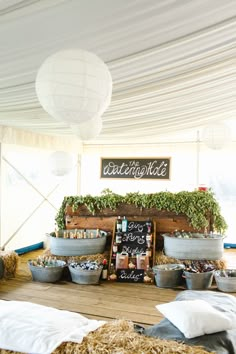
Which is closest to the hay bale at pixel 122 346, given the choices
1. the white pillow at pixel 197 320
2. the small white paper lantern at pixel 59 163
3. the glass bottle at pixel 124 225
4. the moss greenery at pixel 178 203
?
the white pillow at pixel 197 320

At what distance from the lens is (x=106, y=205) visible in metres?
6.07

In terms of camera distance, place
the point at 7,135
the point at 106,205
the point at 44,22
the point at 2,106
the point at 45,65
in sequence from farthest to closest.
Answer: the point at 7,135
the point at 106,205
the point at 2,106
the point at 44,22
the point at 45,65

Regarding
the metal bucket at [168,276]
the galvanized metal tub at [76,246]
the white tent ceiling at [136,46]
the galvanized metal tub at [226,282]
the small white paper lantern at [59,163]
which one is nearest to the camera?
the white tent ceiling at [136,46]

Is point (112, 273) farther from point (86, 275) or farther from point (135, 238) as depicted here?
point (135, 238)

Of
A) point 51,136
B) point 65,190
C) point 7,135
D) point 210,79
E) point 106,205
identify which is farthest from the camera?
point 65,190

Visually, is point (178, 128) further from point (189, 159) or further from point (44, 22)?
point (44, 22)

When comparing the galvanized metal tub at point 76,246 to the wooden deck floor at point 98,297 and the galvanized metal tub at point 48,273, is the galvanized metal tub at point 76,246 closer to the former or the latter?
the galvanized metal tub at point 48,273

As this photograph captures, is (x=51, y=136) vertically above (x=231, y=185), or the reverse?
(x=51, y=136)

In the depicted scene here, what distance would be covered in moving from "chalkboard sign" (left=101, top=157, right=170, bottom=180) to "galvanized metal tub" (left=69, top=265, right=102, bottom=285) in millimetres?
4163

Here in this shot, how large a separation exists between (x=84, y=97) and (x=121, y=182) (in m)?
7.33

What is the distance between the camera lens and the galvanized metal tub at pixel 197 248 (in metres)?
5.42

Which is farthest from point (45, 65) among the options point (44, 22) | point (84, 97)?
point (44, 22)

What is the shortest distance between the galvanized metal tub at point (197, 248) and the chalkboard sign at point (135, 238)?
1.69 ft

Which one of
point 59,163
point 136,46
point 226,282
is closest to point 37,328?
point 136,46
